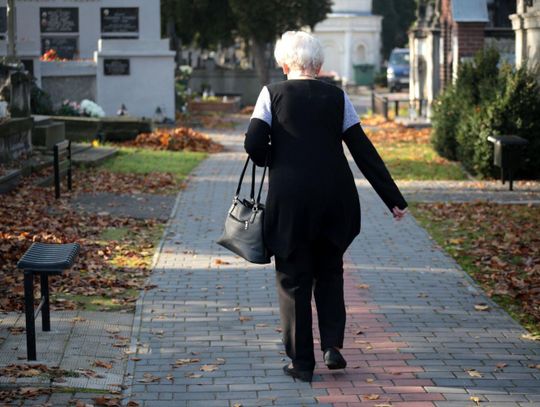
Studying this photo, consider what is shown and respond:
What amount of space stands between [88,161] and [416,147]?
334 inches

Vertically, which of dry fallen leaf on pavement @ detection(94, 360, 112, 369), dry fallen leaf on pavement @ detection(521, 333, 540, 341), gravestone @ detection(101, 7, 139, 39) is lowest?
dry fallen leaf on pavement @ detection(521, 333, 540, 341)

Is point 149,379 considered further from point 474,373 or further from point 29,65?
point 29,65

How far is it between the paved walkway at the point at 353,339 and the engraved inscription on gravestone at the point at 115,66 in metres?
19.7

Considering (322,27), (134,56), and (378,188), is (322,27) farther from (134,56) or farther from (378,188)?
(378,188)

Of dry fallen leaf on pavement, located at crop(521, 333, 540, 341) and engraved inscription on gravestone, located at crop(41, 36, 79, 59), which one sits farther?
engraved inscription on gravestone, located at crop(41, 36, 79, 59)

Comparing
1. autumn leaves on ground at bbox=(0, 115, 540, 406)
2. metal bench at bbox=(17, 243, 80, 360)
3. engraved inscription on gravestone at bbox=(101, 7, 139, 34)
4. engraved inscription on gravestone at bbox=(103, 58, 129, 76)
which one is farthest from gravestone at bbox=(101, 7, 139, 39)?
metal bench at bbox=(17, 243, 80, 360)

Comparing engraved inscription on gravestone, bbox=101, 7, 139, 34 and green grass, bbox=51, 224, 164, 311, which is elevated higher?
engraved inscription on gravestone, bbox=101, 7, 139, 34

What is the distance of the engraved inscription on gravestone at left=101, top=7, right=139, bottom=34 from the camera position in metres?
32.3

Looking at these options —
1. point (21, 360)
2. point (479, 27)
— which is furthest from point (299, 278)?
point (479, 27)

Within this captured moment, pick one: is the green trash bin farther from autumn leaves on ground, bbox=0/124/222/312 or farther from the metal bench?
the metal bench

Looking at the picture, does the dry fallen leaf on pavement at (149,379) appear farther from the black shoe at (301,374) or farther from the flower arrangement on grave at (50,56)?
the flower arrangement on grave at (50,56)

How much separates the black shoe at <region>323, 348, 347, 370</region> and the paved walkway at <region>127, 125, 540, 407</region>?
0.29ft

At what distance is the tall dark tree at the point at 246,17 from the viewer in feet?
130

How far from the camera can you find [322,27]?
67500 mm
